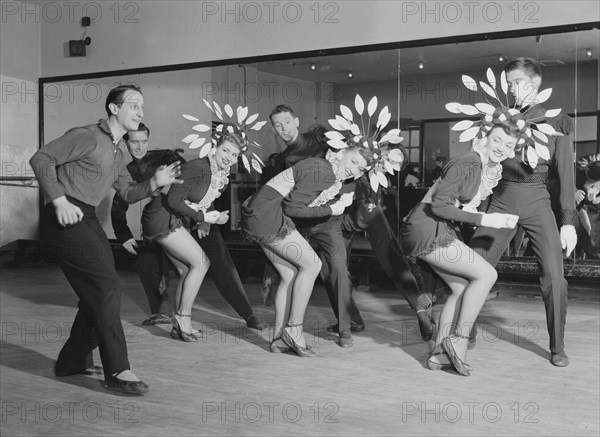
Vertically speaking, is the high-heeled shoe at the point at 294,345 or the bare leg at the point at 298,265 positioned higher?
the bare leg at the point at 298,265

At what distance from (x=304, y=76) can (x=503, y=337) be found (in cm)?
389

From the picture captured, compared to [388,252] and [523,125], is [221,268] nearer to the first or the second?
[388,252]

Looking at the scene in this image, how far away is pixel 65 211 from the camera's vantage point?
3879mm

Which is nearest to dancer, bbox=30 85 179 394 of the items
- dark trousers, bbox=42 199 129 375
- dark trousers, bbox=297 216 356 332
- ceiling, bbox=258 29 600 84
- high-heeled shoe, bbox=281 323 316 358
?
dark trousers, bbox=42 199 129 375

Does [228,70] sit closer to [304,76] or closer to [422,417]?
[304,76]

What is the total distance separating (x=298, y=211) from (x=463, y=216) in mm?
1040

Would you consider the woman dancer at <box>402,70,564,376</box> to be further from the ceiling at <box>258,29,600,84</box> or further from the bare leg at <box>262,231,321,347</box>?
the ceiling at <box>258,29,600,84</box>

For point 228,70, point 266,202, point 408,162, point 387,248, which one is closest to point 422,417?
point 266,202

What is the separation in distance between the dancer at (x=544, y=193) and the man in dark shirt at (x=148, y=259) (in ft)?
8.58

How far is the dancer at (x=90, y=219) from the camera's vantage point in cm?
392

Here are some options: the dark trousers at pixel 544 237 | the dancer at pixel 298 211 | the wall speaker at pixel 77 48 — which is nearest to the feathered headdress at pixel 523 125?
the dark trousers at pixel 544 237

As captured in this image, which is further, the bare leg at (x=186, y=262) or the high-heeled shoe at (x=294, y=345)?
the bare leg at (x=186, y=262)

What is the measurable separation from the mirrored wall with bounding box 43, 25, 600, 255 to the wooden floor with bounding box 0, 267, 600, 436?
5.81 ft

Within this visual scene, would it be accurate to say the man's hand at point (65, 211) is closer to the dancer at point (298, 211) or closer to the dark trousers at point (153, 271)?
the dancer at point (298, 211)
